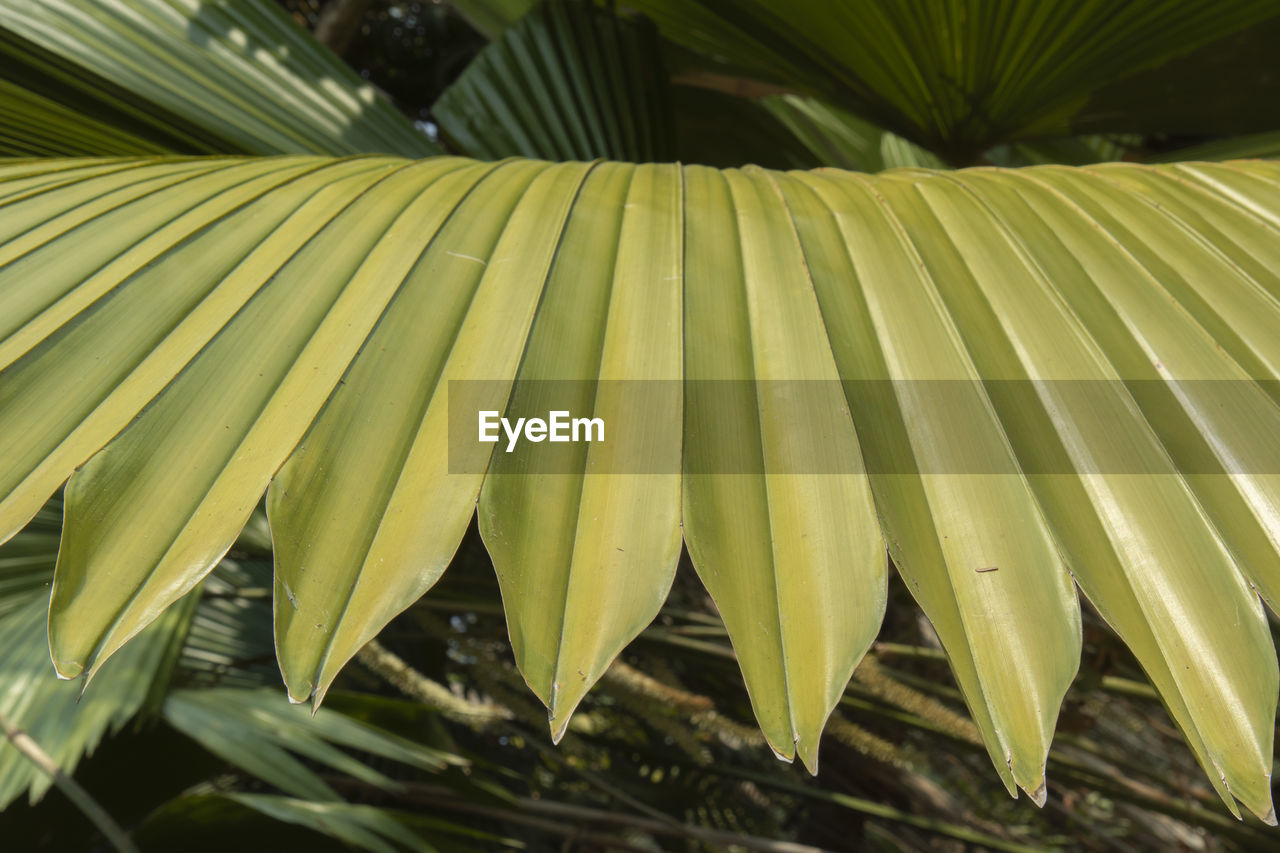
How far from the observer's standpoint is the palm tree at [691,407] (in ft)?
1.04

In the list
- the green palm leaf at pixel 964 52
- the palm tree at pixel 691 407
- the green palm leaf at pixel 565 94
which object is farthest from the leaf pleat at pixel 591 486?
the green palm leaf at pixel 565 94

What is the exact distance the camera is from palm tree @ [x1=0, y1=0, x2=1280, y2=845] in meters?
0.32

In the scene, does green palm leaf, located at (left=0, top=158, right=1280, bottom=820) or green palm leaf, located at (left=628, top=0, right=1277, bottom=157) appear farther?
green palm leaf, located at (left=628, top=0, right=1277, bottom=157)

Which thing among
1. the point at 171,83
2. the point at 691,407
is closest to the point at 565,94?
the point at 171,83

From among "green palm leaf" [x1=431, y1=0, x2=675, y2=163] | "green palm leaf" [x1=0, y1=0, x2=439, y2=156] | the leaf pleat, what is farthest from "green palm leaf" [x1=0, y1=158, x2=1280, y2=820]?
"green palm leaf" [x1=431, y1=0, x2=675, y2=163]

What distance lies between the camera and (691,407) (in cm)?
37

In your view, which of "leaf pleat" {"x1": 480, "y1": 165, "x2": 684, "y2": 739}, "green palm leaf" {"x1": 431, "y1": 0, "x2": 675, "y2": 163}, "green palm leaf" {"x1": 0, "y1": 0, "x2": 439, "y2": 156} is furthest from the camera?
"green palm leaf" {"x1": 431, "y1": 0, "x2": 675, "y2": 163}

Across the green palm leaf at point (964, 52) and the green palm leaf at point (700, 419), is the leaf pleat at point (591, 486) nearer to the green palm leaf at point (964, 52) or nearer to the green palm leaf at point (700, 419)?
the green palm leaf at point (700, 419)

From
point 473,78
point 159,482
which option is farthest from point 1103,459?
point 473,78

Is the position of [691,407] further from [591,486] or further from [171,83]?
[171,83]

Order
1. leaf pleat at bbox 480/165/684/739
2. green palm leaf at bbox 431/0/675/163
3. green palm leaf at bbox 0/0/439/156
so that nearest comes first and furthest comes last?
leaf pleat at bbox 480/165/684/739
green palm leaf at bbox 0/0/439/156
green palm leaf at bbox 431/0/675/163

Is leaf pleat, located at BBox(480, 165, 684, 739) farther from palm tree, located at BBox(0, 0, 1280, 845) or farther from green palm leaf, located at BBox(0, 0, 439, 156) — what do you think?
green palm leaf, located at BBox(0, 0, 439, 156)

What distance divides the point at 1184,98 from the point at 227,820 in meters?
1.35

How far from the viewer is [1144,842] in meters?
2.16
